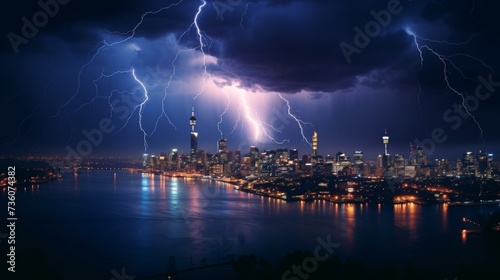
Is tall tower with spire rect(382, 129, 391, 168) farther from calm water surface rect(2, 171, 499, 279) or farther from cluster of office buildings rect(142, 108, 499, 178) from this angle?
calm water surface rect(2, 171, 499, 279)

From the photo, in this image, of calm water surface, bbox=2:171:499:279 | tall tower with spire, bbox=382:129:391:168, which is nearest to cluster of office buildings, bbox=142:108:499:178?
tall tower with spire, bbox=382:129:391:168

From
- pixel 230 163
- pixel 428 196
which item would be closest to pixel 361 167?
pixel 230 163

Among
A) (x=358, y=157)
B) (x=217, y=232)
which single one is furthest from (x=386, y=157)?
(x=217, y=232)

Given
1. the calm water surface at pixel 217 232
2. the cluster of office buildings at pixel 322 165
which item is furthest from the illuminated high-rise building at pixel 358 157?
the calm water surface at pixel 217 232

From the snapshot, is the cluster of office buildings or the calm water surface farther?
the cluster of office buildings

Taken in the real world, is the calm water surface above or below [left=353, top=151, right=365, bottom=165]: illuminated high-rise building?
below

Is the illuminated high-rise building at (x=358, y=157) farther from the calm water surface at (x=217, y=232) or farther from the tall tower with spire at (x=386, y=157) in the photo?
the calm water surface at (x=217, y=232)

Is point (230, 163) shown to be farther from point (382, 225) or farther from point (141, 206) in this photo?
point (382, 225)

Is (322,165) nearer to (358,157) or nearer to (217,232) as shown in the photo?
(358,157)
